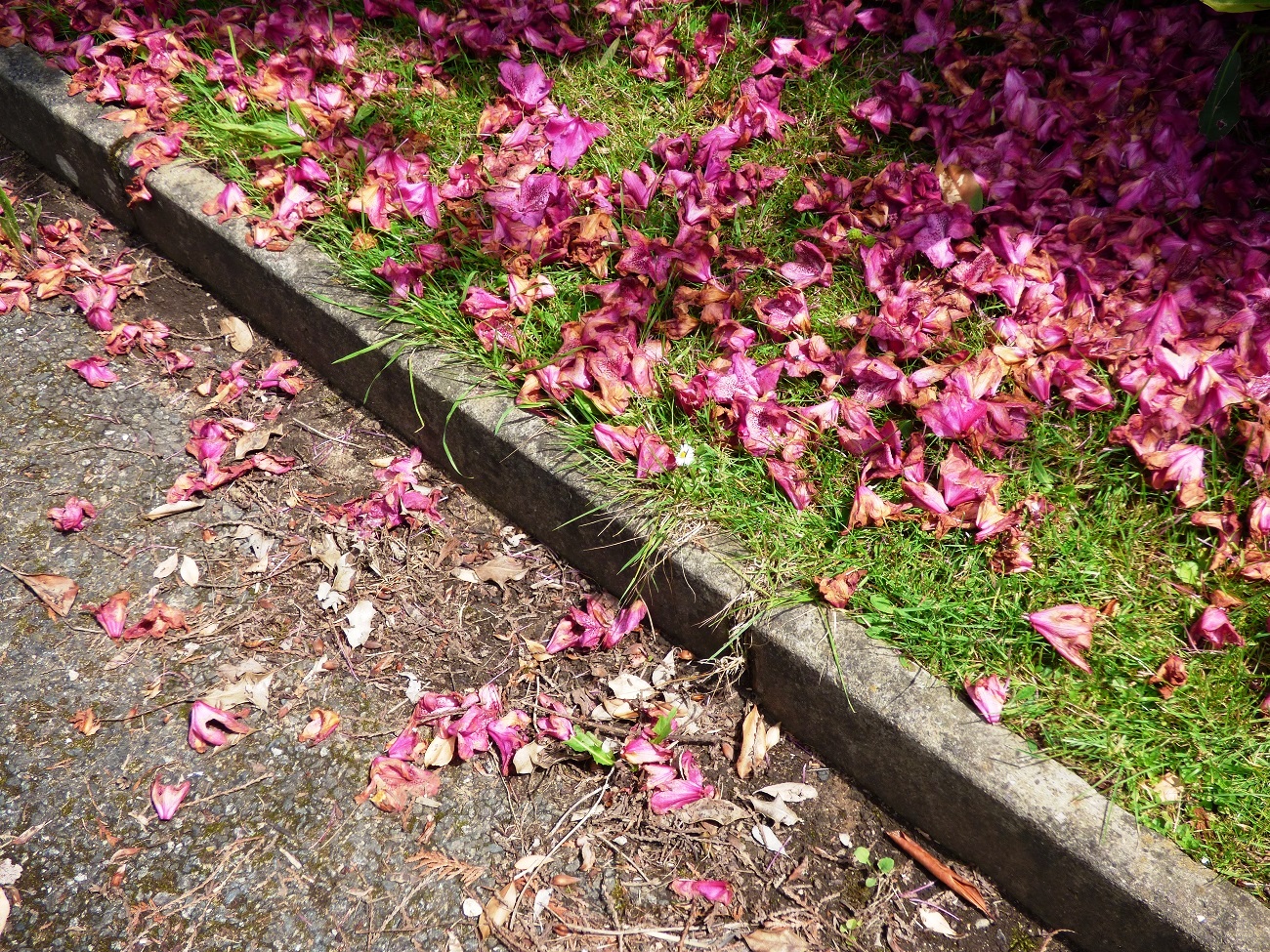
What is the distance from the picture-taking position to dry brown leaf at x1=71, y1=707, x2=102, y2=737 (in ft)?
6.94

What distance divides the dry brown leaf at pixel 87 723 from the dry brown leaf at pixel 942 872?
1668 mm

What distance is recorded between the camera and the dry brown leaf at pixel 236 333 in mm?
2881

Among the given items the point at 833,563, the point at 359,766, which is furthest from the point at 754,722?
the point at 359,766

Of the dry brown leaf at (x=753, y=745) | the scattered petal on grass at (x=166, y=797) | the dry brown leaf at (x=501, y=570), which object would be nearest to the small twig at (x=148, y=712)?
the scattered petal on grass at (x=166, y=797)

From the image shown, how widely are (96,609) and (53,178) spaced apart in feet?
6.16

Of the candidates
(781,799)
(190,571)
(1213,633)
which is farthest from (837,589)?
(190,571)

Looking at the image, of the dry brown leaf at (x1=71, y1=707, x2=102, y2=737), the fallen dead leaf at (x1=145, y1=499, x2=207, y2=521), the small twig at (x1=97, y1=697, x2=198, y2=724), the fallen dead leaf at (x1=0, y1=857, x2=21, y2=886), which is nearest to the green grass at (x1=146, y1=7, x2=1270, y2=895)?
the fallen dead leaf at (x1=145, y1=499, x2=207, y2=521)

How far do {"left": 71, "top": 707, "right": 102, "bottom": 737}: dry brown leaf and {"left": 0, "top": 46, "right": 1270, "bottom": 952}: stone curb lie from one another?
0.97 m

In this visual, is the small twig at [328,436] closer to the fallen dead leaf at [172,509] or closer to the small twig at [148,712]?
the fallen dead leaf at [172,509]

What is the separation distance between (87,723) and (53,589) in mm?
398

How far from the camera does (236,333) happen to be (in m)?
2.91

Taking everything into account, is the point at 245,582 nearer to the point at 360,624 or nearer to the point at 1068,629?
the point at 360,624

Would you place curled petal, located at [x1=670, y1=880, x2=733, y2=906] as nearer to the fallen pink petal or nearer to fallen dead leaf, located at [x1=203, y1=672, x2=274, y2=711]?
fallen dead leaf, located at [x1=203, y1=672, x2=274, y2=711]

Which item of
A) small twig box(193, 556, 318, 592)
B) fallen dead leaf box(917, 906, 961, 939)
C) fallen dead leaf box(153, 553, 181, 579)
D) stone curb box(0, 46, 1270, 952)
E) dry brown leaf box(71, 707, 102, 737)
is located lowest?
dry brown leaf box(71, 707, 102, 737)
